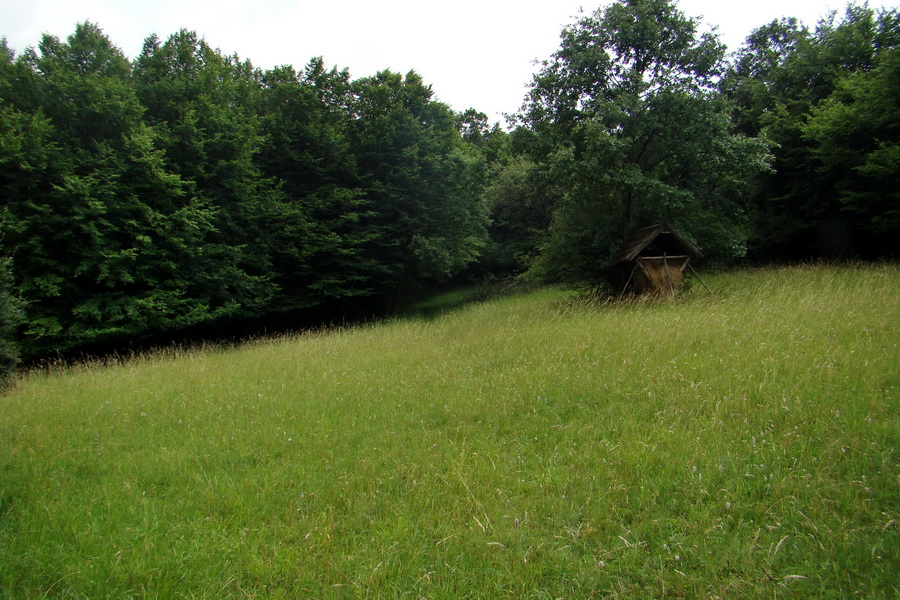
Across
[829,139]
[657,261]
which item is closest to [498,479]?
[657,261]

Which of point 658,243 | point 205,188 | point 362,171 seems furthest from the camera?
point 362,171

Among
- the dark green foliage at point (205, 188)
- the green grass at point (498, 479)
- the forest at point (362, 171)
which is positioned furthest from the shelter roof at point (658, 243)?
the dark green foliage at point (205, 188)

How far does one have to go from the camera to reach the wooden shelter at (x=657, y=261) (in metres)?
13.2

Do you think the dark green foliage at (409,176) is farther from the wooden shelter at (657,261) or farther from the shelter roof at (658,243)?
the wooden shelter at (657,261)

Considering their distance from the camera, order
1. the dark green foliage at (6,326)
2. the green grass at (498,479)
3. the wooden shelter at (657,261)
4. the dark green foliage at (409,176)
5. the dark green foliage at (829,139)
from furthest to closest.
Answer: the dark green foliage at (409,176) < the dark green foliage at (829,139) < the wooden shelter at (657,261) < the dark green foliage at (6,326) < the green grass at (498,479)

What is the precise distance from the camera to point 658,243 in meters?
14.3

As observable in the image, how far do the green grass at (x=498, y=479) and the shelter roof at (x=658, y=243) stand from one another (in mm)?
6358

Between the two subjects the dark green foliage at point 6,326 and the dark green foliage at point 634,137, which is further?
the dark green foliage at point 634,137

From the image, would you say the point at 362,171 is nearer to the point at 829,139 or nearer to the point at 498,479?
the point at 829,139

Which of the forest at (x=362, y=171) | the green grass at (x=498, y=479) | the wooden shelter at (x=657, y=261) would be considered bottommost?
the green grass at (x=498, y=479)

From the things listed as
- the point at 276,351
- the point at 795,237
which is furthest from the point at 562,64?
the point at 795,237

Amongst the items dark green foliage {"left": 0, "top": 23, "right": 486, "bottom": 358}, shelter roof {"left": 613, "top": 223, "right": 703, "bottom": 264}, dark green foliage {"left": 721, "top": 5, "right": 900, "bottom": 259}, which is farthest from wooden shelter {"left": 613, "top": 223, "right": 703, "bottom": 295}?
dark green foliage {"left": 0, "top": 23, "right": 486, "bottom": 358}

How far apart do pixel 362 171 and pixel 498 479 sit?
22420 millimetres

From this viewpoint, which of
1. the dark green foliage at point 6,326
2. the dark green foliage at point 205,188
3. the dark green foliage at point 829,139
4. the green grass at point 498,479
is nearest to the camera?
the green grass at point 498,479
